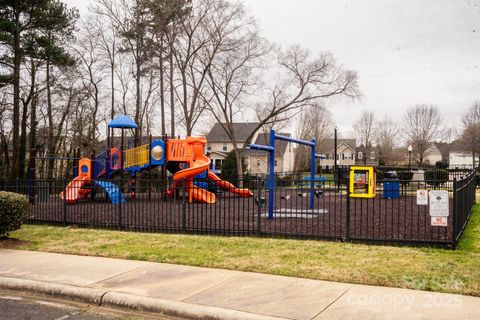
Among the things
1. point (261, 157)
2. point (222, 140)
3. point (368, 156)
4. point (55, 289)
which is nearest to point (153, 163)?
point (55, 289)

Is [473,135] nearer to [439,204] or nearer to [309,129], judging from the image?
[309,129]

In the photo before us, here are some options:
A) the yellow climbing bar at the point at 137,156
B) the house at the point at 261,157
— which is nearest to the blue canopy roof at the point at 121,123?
the yellow climbing bar at the point at 137,156

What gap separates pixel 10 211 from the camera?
10133 mm

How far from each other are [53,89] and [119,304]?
122ft

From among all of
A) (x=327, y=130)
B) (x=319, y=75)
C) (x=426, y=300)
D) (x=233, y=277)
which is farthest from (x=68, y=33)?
(x=327, y=130)

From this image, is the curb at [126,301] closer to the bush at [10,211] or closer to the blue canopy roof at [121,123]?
the bush at [10,211]

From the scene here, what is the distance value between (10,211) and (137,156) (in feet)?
43.9

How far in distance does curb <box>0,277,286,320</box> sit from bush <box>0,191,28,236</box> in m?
3.26

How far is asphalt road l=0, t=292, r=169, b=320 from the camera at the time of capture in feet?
18.5

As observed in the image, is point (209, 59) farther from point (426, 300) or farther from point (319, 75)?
point (426, 300)

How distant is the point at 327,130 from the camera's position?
65.2 metres

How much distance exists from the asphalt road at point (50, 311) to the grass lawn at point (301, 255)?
214 centimetres

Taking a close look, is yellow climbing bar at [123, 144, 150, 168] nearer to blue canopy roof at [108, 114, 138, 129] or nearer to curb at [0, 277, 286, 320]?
blue canopy roof at [108, 114, 138, 129]

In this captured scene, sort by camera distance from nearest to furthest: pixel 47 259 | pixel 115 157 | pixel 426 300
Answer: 1. pixel 426 300
2. pixel 47 259
3. pixel 115 157
